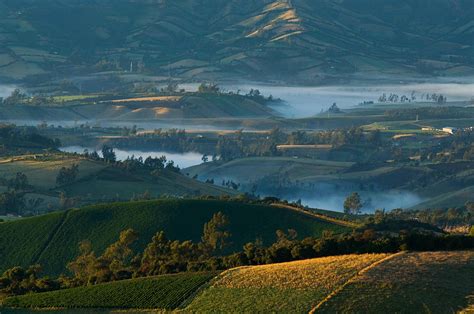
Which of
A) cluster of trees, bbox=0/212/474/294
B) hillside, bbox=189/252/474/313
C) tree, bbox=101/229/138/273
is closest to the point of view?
hillside, bbox=189/252/474/313

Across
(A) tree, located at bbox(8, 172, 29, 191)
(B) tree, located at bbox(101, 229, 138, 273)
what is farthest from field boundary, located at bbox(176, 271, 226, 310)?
(A) tree, located at bbox(8, 172, 29, 191)

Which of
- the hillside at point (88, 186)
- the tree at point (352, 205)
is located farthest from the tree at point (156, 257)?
the tree at point (352, 205)

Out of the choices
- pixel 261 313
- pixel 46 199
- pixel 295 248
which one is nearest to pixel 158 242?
pixel 295 248

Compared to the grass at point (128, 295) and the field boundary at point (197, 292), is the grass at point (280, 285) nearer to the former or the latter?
the field boundary at point (197, 292)

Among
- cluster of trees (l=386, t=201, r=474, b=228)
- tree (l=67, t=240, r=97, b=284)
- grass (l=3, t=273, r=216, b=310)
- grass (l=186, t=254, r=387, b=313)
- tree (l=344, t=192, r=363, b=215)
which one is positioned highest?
grass (l=186, t=254, r=387, b=313)

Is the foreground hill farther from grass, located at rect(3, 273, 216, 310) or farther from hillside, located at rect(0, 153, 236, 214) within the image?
hillside, located at rect(0, 153, 236, 214)

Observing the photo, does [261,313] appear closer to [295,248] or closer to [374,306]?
[374,306]

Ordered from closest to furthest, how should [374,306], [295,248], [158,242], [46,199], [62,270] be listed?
[374,306]
[295,248]
[158,242]
[62,270]
[46,199]

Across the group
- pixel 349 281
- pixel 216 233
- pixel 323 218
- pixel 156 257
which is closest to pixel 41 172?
pixel 323 218
